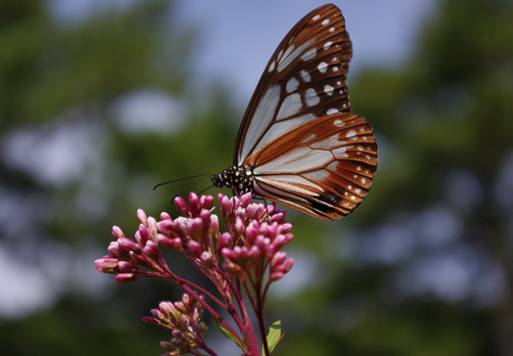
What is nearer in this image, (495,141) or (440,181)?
(495,141)

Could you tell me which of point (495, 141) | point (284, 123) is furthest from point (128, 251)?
point (495, 141)

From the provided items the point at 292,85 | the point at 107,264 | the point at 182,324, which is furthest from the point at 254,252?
the point at 292,85

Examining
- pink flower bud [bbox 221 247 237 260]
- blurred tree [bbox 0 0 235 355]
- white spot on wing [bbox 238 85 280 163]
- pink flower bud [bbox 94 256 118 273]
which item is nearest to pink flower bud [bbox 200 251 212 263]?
pink flower bud [bbox 221 247 237 260]

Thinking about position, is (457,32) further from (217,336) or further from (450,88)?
(217,336)

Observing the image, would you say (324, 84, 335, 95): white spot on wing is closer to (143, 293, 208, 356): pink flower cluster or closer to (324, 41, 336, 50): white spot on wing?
(324, 41, 336, 50): white spot on wing

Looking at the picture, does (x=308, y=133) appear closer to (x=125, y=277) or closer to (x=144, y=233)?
(x=144, y=233)

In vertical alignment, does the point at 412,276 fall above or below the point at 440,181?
below

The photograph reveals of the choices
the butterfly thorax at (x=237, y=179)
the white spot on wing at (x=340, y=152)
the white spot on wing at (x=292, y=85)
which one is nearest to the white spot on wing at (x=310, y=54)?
the white spot on wing at (x=292, y=85)
